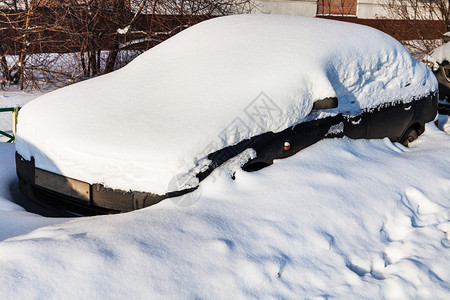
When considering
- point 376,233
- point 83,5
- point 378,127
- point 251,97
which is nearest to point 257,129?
point 251,97

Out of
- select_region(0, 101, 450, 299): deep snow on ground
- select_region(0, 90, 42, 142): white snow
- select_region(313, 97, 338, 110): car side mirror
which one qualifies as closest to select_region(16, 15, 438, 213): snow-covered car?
select_region(313, 97, 338, 110): car side mirror

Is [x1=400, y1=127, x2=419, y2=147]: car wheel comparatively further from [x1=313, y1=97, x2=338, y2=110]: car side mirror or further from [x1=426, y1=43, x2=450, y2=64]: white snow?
[x1=426, y1=43, x2=450, y2=64]: white snow

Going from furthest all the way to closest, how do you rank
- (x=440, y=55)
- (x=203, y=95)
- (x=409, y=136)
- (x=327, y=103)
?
1. (x=440, y=55)
2. (x=409, y=136)
3. (x=327, y=103)
4. (x=203, y=95)

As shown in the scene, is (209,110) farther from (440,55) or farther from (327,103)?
(440,55)

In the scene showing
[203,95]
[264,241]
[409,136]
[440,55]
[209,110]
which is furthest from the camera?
[440,55]

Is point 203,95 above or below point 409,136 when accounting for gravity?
above

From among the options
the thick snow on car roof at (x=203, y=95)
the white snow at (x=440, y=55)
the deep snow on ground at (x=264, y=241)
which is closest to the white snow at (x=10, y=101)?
the thick snow on car roof at (x=203, y=95)

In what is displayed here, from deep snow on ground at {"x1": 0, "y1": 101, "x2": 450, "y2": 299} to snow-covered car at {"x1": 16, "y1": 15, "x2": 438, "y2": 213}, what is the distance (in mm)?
187

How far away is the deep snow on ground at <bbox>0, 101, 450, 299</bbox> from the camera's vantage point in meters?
2.34

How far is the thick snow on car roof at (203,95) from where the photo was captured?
10.1 ft

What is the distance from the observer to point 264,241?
2.75 meters

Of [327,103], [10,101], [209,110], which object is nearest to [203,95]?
[209,110]

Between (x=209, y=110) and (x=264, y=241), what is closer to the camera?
(x=264, y=241)

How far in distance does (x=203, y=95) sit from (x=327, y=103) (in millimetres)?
939
